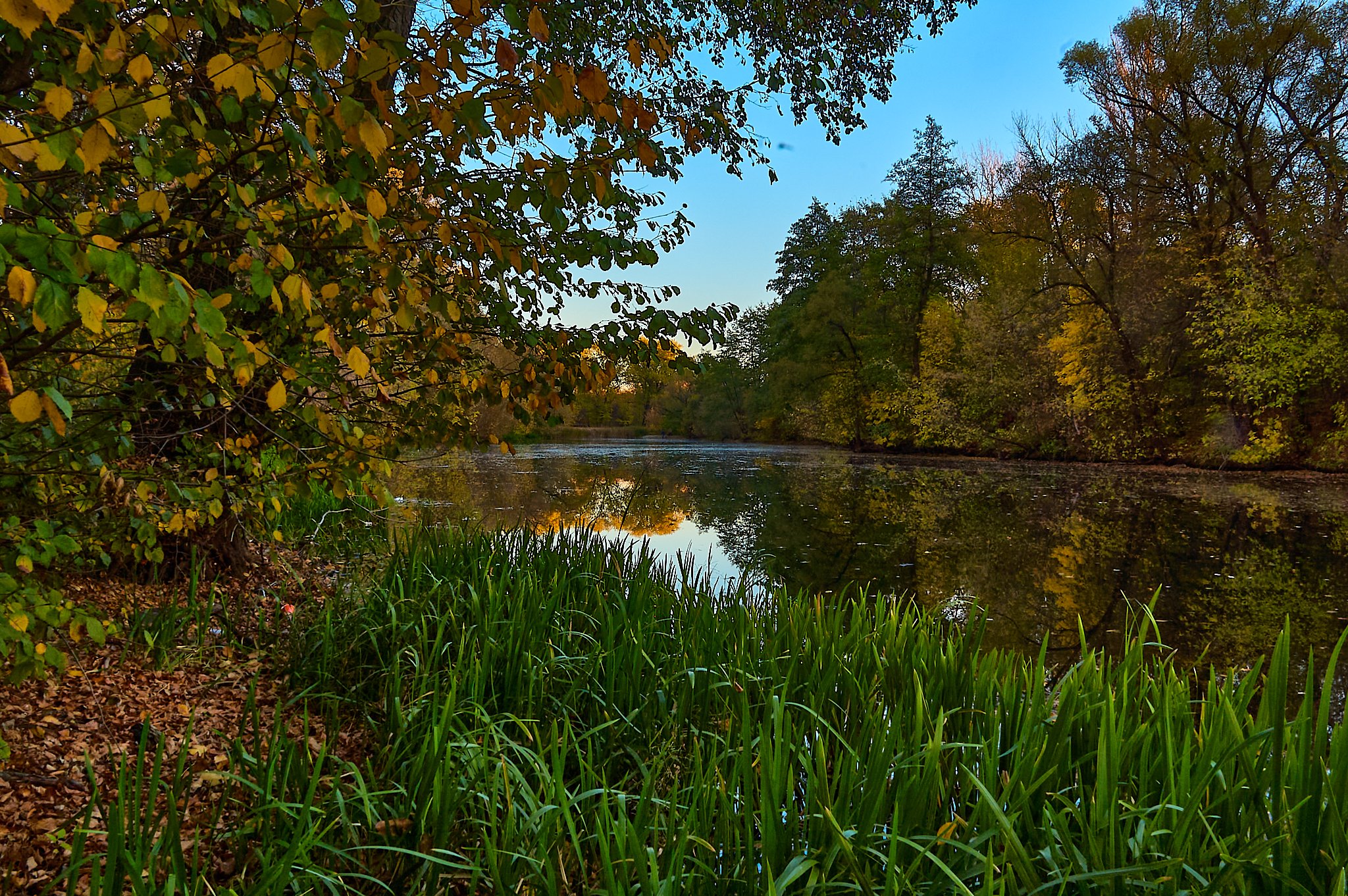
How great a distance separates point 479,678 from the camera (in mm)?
2779

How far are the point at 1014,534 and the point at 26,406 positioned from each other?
10.0m

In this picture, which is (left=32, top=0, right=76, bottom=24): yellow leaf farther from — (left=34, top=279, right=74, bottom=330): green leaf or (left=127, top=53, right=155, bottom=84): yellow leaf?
(left=34, top=279, right=74, bottom=330): green leaf

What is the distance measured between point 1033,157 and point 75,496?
24.4 meters

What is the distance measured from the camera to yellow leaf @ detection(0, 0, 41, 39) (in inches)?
34.5

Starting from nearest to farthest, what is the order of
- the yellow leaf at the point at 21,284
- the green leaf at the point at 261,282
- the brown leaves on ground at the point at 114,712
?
the yellow leaf at the point at 21,284 < the green leaf at the point at 261,282 < the brown leaves on ground at the point at 114,712

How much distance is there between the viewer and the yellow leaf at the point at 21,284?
98 cm

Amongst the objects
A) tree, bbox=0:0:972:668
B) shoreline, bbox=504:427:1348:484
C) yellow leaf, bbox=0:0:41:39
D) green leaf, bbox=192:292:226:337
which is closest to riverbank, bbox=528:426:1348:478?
shoreline, bbox=504:427:1348:484

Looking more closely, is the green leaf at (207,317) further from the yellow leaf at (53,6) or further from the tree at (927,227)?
the tree at (927,227)

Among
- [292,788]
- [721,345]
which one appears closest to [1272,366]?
[721,345]

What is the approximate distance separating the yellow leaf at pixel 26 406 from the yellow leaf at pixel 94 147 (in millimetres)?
355

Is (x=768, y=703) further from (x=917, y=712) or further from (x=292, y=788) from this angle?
(x=292, y=788)

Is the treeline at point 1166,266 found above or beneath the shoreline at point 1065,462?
above

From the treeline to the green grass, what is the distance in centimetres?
1055

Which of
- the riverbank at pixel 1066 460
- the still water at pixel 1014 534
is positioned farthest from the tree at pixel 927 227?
the still water at pixel 1014 534
